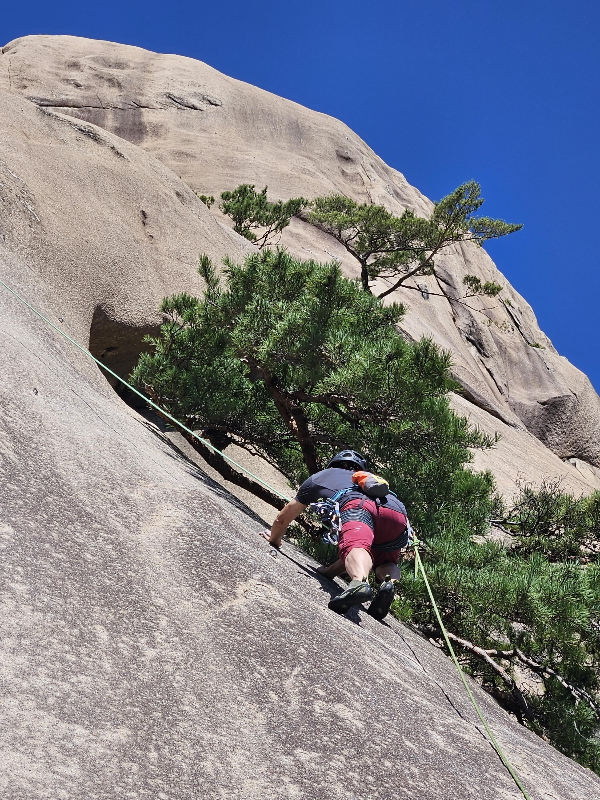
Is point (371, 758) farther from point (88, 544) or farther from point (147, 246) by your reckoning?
point (147, 246)

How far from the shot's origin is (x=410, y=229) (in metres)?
16.0

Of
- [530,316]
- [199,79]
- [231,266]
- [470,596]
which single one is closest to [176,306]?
[231,266]

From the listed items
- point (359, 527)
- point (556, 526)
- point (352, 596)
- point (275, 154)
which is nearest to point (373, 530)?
point (359, 527)

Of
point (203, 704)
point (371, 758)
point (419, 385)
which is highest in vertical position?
point (419, 385)

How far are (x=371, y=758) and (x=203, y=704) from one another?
59 cm

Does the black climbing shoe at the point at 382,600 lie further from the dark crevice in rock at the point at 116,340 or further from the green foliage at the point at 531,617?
the dark crevice in rock at the point at 116,340

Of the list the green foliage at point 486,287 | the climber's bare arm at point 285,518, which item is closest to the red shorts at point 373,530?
the climber's bare arm at point 285,518

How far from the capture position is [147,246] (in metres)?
10.2

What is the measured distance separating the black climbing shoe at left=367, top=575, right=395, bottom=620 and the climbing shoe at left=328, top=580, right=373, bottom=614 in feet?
1.55

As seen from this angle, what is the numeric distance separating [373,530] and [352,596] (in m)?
0.69

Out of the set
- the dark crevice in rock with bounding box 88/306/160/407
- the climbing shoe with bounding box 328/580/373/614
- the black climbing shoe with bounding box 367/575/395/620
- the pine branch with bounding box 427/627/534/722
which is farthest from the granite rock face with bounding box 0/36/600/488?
the climbing shoe with bounding box 328/580/373/614

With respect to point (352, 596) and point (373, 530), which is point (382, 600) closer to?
point (373, 530)

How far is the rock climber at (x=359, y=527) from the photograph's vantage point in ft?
13.3

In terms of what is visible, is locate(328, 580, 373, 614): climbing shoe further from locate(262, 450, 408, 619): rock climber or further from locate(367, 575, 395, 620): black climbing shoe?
locate(367, 575, 395, 620): black climbing shoe
